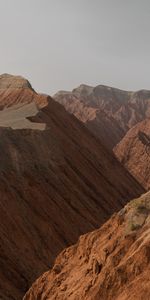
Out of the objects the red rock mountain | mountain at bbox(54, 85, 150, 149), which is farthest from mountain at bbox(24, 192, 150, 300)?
mountain at bbox(54, 85, 150, 149)

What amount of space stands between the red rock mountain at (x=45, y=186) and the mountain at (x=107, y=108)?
45.3 m

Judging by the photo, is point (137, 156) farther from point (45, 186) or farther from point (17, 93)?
point (45, 186)

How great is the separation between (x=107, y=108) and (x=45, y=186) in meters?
111

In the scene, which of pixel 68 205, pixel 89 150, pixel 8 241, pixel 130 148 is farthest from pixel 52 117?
pixel 130 148

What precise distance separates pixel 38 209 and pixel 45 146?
23.2 feet

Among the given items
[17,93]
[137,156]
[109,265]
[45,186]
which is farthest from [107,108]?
[109,265]

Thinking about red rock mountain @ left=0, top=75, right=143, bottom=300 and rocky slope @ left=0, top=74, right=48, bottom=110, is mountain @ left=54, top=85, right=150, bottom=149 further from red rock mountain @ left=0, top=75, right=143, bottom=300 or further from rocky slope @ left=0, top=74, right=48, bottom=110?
red rock mountain @ left=0, top=75, right=143, bottom=300

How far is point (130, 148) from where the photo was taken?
2923 inches

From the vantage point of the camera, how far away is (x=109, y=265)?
10.0m

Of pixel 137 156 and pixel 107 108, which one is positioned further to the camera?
pixel 107 108

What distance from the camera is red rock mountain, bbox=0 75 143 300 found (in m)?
25.9

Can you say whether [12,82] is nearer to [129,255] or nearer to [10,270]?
[10,270]

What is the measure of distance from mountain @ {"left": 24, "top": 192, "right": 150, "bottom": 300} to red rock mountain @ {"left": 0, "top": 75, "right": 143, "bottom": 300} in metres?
9.19

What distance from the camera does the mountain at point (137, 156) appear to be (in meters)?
67.0
